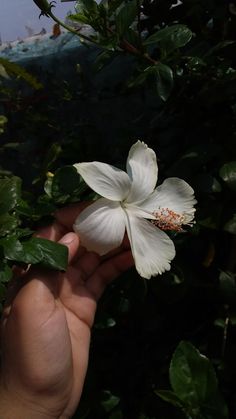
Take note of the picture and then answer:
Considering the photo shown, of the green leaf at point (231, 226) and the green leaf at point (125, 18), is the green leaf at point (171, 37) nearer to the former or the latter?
the green leaf at point (125, 18)

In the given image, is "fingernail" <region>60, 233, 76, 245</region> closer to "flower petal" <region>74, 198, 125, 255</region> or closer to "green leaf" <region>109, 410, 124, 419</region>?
"flower petal" <region>74, 198, 125, 255</region>

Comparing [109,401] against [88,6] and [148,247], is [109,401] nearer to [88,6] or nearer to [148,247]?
[148,247]

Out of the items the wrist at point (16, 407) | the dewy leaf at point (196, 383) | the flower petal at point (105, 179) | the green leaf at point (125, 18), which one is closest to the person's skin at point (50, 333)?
the wrist at point (16, 407)

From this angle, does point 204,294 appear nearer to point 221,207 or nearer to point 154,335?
point 154,335

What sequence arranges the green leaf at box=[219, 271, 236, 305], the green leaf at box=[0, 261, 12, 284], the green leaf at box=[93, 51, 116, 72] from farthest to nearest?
the green leaf at box=[219, 271, 236, 305] → the green leaf at box=[93, 51, 116, 72] → the green leaf at box=[0, 261, 12, 284]

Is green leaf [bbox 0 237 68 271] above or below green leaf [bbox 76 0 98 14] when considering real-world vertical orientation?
below

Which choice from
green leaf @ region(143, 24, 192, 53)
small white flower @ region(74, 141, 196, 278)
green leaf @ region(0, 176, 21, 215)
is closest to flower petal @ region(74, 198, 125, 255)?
small white flower @ region(74, 141, 196, 278)

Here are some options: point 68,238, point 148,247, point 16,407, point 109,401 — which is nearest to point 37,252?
point 68,238
